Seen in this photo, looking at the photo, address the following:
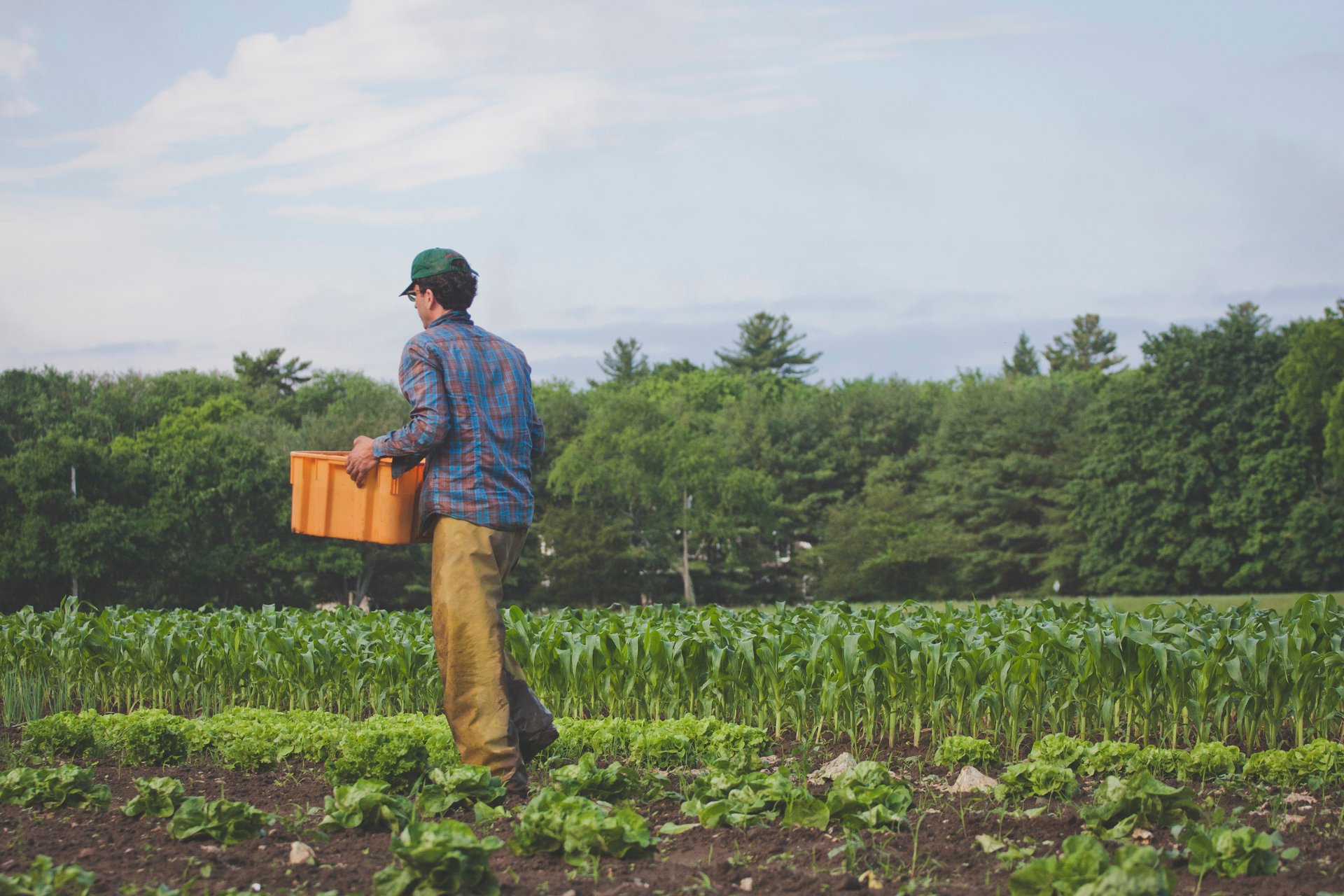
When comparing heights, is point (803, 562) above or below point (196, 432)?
below

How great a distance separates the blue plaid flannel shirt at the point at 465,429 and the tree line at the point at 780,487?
99.2 feet

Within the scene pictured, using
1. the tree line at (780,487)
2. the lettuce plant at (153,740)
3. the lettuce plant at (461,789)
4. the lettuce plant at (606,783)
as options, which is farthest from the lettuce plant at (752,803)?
the tree line at (780,487)

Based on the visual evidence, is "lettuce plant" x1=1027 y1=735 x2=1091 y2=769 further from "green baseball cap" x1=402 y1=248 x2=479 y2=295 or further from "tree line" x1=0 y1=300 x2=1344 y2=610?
"tree line" x1=0 y1=300 x2=1344 y2=610

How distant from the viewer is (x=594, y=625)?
8469mm

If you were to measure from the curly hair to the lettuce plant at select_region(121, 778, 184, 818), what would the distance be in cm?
218

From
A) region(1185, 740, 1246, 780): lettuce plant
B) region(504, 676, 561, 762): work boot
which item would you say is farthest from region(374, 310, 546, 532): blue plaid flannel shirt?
region(1185, 740, 1246, 780): lettuce plant

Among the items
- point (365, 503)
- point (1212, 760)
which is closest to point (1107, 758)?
point (1212, 760)

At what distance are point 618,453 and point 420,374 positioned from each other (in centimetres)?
4693

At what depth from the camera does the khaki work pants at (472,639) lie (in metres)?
4.64

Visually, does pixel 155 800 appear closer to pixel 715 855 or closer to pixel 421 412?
pixel 421 412

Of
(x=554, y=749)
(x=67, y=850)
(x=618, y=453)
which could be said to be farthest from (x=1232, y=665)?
(x=618, y=453)

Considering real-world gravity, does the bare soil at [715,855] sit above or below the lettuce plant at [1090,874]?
below

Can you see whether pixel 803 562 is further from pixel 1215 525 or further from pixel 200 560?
pixel 200 560

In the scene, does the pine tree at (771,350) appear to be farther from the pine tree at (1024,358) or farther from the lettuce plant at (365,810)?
the lettuce plant at (365,810)
